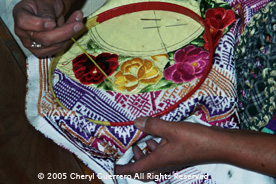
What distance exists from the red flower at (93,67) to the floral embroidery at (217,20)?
20 centimetres

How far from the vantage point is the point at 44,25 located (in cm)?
54

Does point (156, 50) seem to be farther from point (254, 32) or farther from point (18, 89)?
point (18, 89)

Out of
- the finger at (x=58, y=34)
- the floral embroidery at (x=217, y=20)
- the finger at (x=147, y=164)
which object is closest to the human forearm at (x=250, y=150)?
the finger at (x=147, y=164)

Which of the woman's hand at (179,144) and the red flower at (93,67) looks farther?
the red flower at (93,67)

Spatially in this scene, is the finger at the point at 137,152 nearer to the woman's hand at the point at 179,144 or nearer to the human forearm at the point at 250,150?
the woman's hand at the point at 179,144

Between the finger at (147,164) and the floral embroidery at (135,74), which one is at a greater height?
the floral embroidery at (135,74)

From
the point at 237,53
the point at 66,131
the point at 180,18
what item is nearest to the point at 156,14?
the point at 180,18

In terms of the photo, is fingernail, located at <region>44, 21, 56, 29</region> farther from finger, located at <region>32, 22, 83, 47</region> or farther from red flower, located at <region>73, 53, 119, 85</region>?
red flower, located at <region>73, 53, 119, 85</region>

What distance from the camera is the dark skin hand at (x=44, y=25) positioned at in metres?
0.54

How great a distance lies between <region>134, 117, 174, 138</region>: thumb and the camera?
524 mm

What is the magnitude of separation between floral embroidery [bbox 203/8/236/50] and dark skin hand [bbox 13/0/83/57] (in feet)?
0.92

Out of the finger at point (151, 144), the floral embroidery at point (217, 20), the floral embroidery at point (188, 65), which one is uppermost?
the floral embroidery at point (217, 20)

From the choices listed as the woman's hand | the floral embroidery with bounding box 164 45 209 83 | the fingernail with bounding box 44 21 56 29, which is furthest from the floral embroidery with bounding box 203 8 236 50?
the fingernail with bounding box 44 21 56 29

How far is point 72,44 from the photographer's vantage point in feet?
2.23
